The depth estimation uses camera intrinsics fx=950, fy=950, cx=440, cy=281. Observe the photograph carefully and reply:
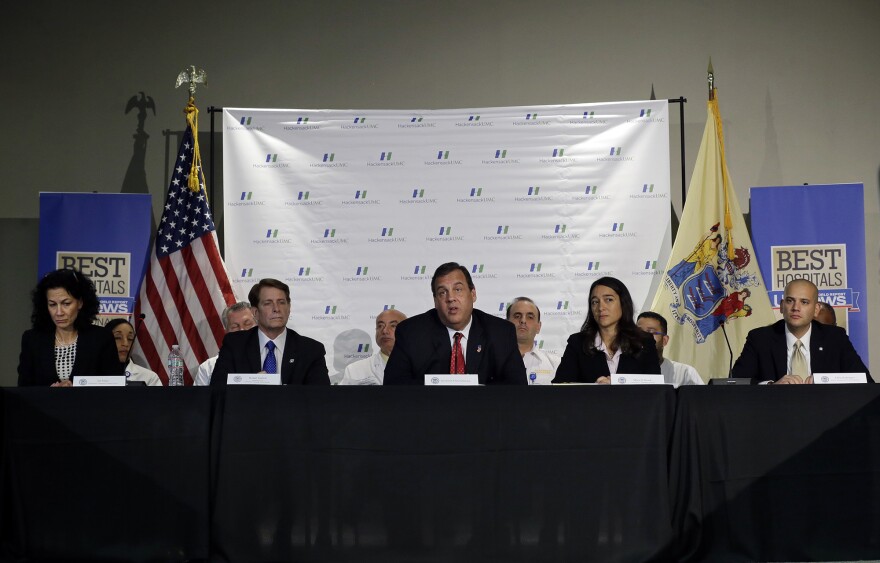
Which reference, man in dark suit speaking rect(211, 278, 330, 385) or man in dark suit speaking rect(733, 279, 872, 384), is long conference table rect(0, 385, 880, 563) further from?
man in dark suit speaking rect(733, 279, 872, 384)

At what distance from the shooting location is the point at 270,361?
4230mm

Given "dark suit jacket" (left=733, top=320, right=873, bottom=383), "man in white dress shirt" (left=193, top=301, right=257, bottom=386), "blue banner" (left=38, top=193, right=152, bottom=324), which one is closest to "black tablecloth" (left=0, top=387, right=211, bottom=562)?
"man in white dress shirt" (left=193, top=301, right=257, bottom=386)

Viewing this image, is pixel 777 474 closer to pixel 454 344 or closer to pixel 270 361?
pixel 454 344

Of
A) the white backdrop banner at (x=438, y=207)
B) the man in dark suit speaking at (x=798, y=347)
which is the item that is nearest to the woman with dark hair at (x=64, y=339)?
the white backdrop banner at (x=438, y=207)

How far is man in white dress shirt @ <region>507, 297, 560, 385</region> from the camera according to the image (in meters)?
5.23

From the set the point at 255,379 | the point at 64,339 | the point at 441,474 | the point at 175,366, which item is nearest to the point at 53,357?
the point at 64,339

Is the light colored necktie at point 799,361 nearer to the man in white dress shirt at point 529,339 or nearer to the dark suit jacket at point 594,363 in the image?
the dark suit jacket at point 594,363

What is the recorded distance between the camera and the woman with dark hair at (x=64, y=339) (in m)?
4.12

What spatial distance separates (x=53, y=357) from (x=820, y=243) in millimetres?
4338

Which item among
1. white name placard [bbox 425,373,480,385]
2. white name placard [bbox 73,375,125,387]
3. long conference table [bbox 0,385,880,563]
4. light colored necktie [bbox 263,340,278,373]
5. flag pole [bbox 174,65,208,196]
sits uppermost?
flag pole [bbox 174,65,208,196]

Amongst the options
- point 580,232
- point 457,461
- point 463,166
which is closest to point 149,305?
point 463,166

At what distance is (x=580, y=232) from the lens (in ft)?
19.4

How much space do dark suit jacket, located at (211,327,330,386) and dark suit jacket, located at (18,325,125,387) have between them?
0.48 m

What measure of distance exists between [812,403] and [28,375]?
10.4ft
